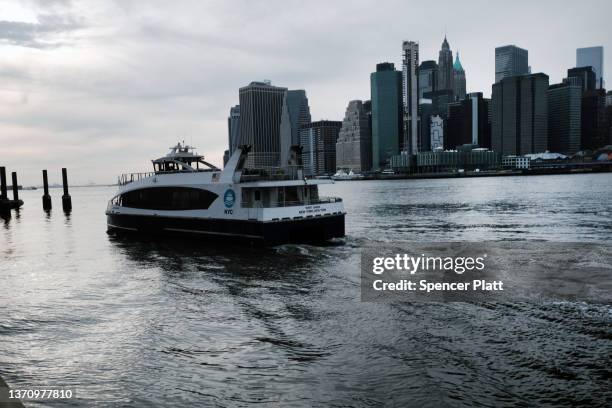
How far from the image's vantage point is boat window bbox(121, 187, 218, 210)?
27.3m

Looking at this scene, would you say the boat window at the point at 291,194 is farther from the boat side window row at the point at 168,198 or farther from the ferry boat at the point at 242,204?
the boat side window row at the point at 168,198

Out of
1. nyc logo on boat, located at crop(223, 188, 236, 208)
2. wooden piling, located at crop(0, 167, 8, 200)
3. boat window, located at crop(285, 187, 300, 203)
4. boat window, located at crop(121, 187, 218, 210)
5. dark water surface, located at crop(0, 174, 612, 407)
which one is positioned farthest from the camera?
wooden piling, located at crop(0, 167, 8, 200)

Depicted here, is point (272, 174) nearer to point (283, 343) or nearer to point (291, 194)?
point (291, 194)

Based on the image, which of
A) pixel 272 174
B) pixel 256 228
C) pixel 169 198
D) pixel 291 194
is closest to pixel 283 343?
pixel 256 228

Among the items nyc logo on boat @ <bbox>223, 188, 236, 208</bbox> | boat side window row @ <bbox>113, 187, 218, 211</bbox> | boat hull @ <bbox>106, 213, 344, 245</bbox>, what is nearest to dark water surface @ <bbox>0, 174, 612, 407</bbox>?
boat hull @ <bbox>106, 213, 344, 245</bbox>

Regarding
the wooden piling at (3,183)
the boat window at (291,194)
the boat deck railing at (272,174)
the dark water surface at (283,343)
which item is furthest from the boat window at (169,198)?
the wooden piling at (3,183)

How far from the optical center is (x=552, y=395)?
329 inches

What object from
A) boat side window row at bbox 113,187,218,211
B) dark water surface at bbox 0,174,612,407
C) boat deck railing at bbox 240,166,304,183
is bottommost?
dark water surface at bbox 0,174,612,407

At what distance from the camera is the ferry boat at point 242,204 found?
24.6 m

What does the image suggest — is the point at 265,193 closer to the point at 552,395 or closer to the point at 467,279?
the point at 467,279

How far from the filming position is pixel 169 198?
2950cm

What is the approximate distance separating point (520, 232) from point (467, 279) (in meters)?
14.3

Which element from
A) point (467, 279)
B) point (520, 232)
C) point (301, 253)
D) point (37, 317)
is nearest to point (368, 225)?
point (520, 232)

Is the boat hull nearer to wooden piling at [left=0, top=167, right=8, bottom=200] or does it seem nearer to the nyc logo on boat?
the nyc logo on boat
